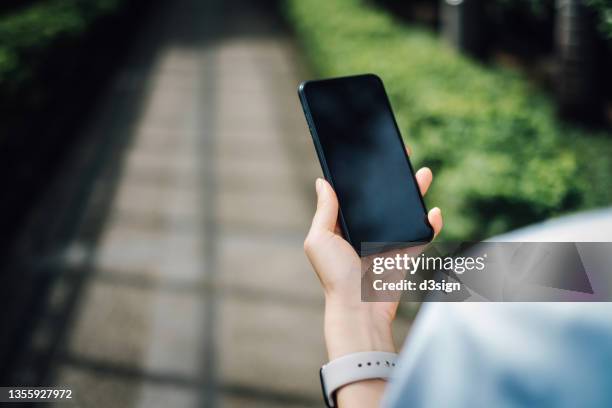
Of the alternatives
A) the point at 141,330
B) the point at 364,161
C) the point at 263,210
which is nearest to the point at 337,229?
the point at 364,161

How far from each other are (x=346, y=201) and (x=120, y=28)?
1094cm

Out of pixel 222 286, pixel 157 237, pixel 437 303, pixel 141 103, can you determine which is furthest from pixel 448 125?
pixel 141 103

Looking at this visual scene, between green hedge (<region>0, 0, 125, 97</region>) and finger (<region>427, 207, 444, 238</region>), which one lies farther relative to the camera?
green hedge (<region>0, 0, 125, 97</region>)

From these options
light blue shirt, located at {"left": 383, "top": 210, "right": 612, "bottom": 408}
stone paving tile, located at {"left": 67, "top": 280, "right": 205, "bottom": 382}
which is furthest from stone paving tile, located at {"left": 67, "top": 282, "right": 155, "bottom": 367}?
light blue shirt, located at {"left": 383, "top": 210, "right": 612, "bottom": 408}

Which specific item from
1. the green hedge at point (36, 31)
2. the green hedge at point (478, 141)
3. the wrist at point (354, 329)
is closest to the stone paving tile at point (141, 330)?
the green hedge at point (478, 141)

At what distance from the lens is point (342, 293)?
5.26 ft

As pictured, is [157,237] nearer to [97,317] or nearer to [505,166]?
[97,317]

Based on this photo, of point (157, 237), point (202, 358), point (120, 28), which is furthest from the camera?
point (120, 28)

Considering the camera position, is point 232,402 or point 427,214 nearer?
point 427,214

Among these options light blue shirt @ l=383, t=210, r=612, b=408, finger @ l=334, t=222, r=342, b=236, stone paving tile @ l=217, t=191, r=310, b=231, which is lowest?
stone paving tile @ l=217, t=191, r=310, b=231

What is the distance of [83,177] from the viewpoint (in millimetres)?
6430

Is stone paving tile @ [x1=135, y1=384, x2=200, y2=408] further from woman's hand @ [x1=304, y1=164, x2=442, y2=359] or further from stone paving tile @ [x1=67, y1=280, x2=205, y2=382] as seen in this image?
woman's hand @ [x1=304, y1=164, x2=442, y2=359]

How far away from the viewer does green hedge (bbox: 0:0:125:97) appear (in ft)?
18.2

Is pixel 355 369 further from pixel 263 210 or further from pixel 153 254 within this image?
pixel 263 210
